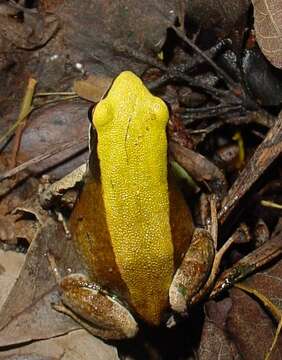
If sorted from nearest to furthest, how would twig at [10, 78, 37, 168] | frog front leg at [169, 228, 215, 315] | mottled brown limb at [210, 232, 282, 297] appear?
frog front leg at [169, 228, 215, 315]
mottled brown limb at [210, 232, 282, 297]
twig at [10, 78, 37, 168]

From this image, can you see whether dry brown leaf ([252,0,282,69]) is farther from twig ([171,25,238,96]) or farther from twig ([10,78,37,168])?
twig ([10,78,37,168])

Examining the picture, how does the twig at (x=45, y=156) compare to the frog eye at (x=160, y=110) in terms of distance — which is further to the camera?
the twig at (x=45, y=156)

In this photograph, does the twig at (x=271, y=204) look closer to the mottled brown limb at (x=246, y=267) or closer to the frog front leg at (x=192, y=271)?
the mottled brown limb at (x=246, y=267)

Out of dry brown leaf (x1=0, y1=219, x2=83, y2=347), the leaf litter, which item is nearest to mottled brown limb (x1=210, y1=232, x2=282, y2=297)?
the leaf litter

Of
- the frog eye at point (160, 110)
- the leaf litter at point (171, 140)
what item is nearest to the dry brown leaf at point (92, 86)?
the leaf litter at point (171, 140)

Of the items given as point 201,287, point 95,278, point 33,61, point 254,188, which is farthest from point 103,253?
point 33,61

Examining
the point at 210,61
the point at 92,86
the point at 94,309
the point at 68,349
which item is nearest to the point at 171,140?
the point at 210,61
